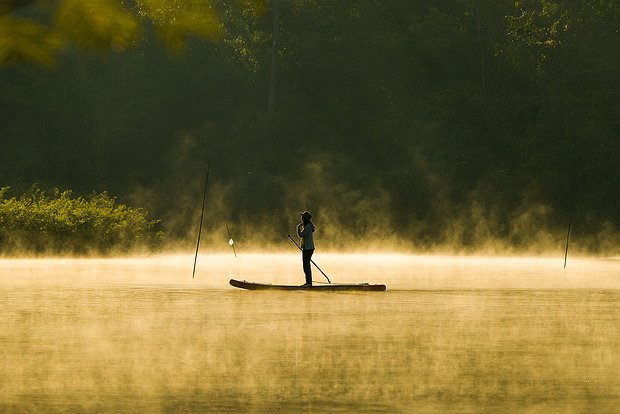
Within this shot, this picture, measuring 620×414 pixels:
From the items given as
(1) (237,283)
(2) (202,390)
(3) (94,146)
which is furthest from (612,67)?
(2) (202,390)

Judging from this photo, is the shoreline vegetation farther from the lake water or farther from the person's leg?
the person's leg

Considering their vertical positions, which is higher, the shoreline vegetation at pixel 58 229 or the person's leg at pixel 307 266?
the shoreline vegetation at pixel 58 229

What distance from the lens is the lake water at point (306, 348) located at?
13617mm

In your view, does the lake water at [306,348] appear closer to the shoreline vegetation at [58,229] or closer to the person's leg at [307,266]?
the person's leg at [307,266]

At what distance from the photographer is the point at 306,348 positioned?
18.5 metres

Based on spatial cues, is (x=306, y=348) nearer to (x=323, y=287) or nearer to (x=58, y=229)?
(x=323, y=287)

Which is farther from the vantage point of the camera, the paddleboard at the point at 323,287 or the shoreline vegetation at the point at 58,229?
the shoreline vegetation at the point at 58,229

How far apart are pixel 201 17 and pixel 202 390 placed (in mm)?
6928

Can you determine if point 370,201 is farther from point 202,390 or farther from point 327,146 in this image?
point 202,390

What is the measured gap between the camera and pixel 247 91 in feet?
289

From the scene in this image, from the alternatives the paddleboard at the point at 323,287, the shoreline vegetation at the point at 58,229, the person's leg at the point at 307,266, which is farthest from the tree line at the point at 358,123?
the paddleboard at the point at 323,287

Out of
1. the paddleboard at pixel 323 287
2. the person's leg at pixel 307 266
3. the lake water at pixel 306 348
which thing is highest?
the person's leg at pixel 307 266

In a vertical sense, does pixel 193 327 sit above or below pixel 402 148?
below

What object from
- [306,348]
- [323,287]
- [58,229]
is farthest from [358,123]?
[306,348]
